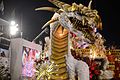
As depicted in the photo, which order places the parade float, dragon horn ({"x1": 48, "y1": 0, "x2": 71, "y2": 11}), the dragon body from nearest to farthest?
the parade float
the dragon body
dragon horn ({"x1": 48, "y1": 0, "x2": 71, "y2": 11})

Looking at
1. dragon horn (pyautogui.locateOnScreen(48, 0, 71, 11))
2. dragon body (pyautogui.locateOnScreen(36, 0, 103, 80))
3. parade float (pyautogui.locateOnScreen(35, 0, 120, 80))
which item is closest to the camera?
parade float (pyautogui.locateOnScreen(35, 0, 120, 80))

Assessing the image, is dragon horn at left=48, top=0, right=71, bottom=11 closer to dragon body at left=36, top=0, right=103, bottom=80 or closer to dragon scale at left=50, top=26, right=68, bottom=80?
dragon body at left=36, top=0, right=103, bottom=80

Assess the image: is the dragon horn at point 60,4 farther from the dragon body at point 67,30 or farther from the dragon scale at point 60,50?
the dragon scale at point 60,50

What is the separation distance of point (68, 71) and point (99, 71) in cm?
120

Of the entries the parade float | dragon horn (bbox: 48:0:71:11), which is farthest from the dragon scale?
dragon horn (bbox: 48:0:71:11)

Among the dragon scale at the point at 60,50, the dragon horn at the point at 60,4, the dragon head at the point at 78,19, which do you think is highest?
the dragon horn at the point at 60,4

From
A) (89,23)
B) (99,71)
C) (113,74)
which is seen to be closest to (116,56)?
(113,74)

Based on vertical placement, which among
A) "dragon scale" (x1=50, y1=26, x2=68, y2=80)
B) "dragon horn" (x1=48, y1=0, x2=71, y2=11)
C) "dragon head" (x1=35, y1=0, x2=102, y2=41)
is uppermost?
"dragon horn" (x1=48, y1=0, x2=71, y2=11)

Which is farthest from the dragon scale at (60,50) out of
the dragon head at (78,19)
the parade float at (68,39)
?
the dragon head at (78,19)

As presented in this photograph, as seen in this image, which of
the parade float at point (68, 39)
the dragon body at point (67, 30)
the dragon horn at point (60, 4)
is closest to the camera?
the parade float at point (68, 39)

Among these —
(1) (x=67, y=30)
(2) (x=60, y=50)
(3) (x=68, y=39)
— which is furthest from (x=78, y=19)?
(2) (x=60, y=50)

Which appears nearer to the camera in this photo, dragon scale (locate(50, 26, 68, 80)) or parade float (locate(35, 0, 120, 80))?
parade float (locate(35, 0, 120, 80))

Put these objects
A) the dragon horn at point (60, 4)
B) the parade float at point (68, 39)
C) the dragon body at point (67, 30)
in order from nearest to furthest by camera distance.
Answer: the parade float at point (68, 39) < the dragon body at point (67, 30) < the dragon horn at point (60, 4)

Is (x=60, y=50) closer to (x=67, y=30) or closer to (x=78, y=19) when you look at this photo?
(x=67, y=30)
